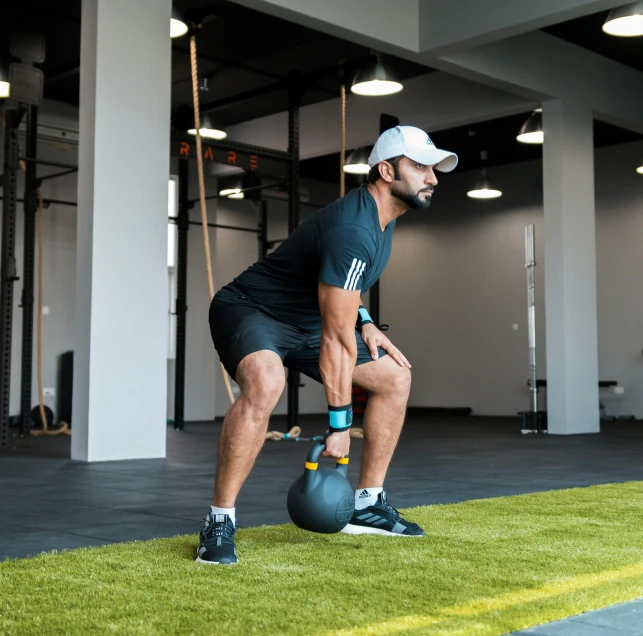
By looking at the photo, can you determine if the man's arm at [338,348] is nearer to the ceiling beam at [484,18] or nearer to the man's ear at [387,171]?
the man's ear at [387,171]

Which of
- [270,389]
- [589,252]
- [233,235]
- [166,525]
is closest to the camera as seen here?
[270,389]

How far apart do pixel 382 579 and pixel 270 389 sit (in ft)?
1.92

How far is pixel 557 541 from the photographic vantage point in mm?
2582

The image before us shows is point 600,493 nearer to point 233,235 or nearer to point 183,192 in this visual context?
point 183,192

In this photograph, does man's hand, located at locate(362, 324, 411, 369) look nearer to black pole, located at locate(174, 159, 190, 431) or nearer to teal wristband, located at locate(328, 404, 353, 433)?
teal wristband, located at locate(328, 404, 353, 433)

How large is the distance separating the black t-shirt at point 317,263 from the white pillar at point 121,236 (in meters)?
2.97

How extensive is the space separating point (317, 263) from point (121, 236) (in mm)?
3320

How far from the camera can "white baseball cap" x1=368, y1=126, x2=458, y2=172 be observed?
2.59 metres

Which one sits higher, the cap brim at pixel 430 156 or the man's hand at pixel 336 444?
the cap brim at pixel 430 156

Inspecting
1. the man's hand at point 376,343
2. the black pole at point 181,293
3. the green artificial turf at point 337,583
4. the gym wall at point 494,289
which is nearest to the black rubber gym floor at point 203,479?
the green artificial turf at point 337,583

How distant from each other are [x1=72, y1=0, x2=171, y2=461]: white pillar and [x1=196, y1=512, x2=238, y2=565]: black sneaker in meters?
3.22

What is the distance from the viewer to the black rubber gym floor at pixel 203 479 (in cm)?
298

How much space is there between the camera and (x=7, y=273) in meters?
6.50

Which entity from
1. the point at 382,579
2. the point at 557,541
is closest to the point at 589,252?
the point at 557,541
